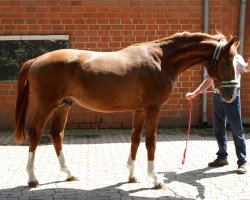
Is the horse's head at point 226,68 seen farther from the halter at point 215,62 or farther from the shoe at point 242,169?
the shoe at point 242,169

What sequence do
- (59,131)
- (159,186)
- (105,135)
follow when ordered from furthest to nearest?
(105,135) → (59,131) → (159,186)

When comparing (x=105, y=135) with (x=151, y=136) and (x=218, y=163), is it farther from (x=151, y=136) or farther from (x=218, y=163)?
(x=151, y=136)

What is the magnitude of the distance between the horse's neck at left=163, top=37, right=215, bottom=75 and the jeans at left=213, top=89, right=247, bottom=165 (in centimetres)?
99

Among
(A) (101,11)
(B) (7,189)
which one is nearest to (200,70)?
(A) (101,11)

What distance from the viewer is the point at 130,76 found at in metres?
4.65

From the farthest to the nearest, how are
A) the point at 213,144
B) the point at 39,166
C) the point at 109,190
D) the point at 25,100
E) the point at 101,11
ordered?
the point at 101,11
the point at 213,144
the point at 39,166
the point at 25,100
the point at 109,190

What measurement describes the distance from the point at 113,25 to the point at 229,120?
4049mm

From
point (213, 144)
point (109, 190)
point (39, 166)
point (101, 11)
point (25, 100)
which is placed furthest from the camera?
point (101, 11)

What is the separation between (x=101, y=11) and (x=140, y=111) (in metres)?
4.12

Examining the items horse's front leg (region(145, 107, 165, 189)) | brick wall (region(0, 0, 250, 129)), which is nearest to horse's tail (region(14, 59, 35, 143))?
horse's front leg (region(145, 107, 165, 189))

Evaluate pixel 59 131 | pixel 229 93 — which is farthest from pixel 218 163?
pixel 59 131

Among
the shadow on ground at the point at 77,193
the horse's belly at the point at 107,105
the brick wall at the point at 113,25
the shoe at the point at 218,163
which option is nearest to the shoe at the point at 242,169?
the shoe at the point at 218,163

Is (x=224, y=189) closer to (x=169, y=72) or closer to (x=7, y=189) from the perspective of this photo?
(x=169, y=72)

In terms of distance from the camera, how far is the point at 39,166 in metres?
5.75
